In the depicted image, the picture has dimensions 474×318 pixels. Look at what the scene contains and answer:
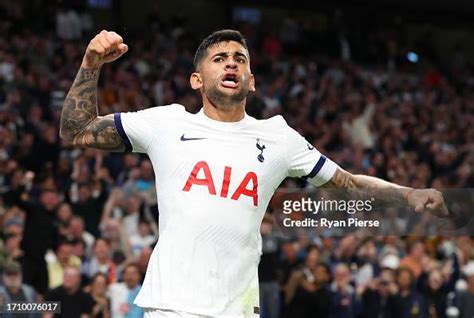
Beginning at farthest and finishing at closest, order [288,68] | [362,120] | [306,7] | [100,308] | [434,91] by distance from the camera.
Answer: [306,7]
[434,91]
[288,68]
[362,120]
[100,308]

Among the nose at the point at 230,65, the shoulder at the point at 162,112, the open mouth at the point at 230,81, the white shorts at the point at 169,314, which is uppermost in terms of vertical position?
the nose at the point at 230,65

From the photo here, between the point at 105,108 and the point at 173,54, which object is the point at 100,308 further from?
the point at 173,54

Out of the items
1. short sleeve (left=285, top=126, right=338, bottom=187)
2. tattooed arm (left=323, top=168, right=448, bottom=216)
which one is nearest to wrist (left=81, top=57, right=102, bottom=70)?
Answer: short sleeve (left=285, top=126, right=338, bottom=187)

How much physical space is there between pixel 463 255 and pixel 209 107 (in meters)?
7.97

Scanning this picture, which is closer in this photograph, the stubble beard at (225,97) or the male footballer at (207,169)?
the male footballer at (207,169)

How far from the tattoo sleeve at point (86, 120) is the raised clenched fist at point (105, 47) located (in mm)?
134

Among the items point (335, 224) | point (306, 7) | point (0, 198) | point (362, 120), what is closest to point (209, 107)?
point (335, 224)

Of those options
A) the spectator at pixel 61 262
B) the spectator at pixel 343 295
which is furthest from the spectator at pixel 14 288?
the spectator at pixel 343 295

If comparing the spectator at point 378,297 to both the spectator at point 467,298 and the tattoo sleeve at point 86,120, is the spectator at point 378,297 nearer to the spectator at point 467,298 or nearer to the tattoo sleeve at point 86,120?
the spectator at point 467,298

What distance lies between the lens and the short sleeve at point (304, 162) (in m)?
5.31

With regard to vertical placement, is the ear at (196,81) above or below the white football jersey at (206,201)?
above

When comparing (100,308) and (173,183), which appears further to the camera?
(100,308)

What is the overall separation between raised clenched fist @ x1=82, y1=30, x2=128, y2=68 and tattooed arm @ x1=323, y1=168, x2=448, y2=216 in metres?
1.31

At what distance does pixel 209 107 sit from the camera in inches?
204
